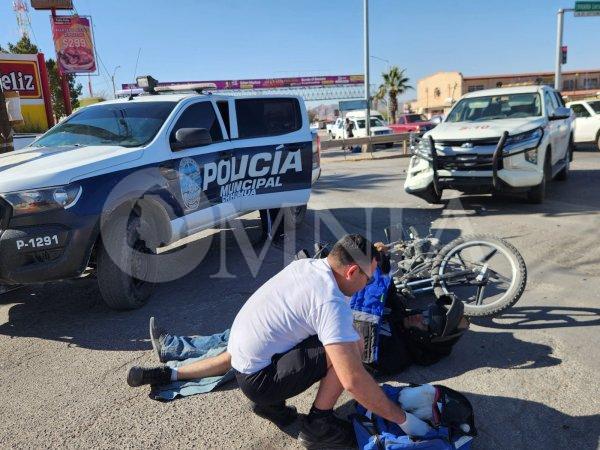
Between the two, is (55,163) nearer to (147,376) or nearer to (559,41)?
(147,376)

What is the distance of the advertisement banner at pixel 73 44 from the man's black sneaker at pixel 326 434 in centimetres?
2216

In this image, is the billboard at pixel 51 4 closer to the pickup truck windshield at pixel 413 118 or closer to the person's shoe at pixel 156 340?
the pickup truck windshield at pixel 413 118

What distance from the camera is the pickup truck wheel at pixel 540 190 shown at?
307 inches

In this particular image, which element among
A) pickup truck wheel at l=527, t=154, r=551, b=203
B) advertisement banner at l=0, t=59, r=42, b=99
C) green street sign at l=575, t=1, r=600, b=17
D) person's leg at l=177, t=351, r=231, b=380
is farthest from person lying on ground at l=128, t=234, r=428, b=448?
green street sign at l=575, t=1, r=600, b=17

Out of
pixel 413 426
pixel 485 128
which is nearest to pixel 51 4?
pixel 485 128

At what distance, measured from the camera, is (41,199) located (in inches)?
149

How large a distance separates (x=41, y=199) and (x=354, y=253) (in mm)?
2629

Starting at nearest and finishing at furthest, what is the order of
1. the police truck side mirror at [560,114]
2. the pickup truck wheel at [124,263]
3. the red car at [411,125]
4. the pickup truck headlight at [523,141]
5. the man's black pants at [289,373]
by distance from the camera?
the man's black pants at [289,373]
the pickup truck wheel at [124,263]
the pickup truck headlight at [523,141]
the police truck side mirror at [560,114]
the red car at [411,125]

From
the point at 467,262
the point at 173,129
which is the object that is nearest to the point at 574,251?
the point at 467,262

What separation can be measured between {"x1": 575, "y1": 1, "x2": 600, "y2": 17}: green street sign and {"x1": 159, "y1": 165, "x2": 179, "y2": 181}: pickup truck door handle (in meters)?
25.5

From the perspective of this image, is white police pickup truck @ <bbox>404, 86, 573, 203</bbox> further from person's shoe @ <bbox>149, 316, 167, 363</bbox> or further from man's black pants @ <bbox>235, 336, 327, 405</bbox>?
man's black pants @ <bbox>235, 336, 327, 405</bbox>

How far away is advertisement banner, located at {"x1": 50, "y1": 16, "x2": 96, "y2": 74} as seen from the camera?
2055cm

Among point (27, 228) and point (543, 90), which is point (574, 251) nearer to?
point (543, 90)

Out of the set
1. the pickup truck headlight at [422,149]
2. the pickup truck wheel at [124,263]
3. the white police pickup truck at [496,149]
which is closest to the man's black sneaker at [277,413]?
the pickup truck wheel at [124,263]
